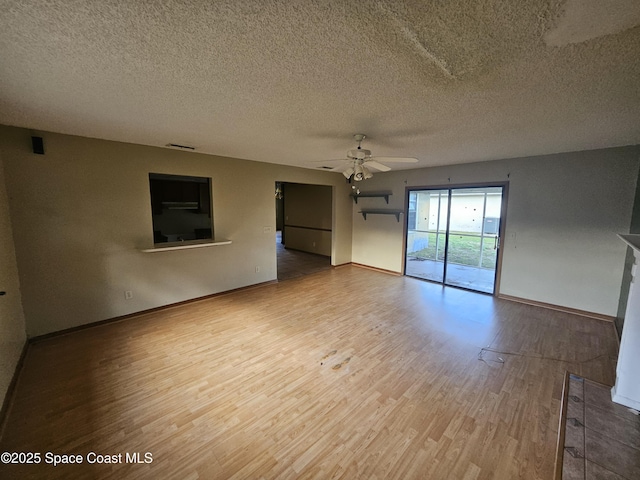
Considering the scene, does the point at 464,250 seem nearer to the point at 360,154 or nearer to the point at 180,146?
the point at 360,154

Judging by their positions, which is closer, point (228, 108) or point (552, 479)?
point (552, 479)

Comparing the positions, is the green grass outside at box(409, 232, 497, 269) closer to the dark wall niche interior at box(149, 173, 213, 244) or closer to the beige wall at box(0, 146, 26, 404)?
the dark wall niche interior at box(149, 173, 213, 244)

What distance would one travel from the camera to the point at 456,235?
5.13m

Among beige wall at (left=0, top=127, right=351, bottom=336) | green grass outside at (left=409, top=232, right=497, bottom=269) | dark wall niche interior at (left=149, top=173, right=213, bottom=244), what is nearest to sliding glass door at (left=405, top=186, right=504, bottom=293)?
green grass outside at (left=409, top=232, right=497, bottom=269)

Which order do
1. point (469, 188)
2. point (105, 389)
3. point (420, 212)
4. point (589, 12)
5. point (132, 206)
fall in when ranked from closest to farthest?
1. point (589, 12)
2. point (105, 389)
3. point (132, 206)
4. point (469, 188)
5. point (420, 212)

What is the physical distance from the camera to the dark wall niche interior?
12.3 ft

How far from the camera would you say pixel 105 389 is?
214 centimetres

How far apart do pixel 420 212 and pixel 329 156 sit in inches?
108

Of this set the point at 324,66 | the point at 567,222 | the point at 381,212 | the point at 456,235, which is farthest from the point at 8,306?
the point at 567,222

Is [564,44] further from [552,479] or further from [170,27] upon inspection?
[552,479]

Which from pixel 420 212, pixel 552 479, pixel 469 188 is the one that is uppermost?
pixel 469 188

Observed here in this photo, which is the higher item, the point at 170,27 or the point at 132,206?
the point at 170,27

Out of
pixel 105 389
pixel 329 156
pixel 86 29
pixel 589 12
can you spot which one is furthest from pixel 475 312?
pixel 86 29

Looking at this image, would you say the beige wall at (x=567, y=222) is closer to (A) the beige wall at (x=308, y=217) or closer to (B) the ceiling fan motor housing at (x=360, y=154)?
(B) the ceiling fan motor housing at (x=360, y=154)
